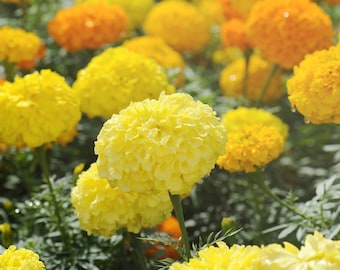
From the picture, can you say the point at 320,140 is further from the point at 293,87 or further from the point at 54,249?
the point at 54,249

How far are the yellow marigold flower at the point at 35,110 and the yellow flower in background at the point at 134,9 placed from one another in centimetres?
143

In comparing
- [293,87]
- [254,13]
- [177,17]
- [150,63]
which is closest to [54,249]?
[150,63]

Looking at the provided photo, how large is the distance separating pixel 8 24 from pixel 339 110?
1.79 meters

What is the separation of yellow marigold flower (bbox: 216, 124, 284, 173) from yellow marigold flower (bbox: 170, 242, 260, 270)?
0.61 meters

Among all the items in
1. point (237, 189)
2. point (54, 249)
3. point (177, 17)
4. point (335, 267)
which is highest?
point (335, 267)

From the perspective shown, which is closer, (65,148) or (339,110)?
(339,110)

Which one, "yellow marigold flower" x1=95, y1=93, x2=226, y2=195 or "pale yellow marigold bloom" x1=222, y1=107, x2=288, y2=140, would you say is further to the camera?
"pale yellow marigold bloom" x1=222, y1=107, x2=288, y2=140

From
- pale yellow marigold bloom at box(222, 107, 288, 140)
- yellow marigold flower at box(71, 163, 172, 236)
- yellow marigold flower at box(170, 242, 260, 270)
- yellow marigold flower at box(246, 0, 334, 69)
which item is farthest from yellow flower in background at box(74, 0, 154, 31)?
yellow marigold flower at box(170, 242, 260, 270)

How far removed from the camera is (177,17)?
3.15 metres

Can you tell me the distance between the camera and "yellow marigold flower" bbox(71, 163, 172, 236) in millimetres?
1750

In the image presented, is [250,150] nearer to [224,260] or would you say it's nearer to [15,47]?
[224,260]

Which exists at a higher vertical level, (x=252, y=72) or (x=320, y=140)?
(x=252, y=72)

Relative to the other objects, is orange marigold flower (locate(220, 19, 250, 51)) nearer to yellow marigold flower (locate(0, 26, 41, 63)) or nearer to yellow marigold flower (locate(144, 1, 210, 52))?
yellow marigold flower (locate(144, 1, 210, 52))

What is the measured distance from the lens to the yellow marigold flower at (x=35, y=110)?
194 cm
